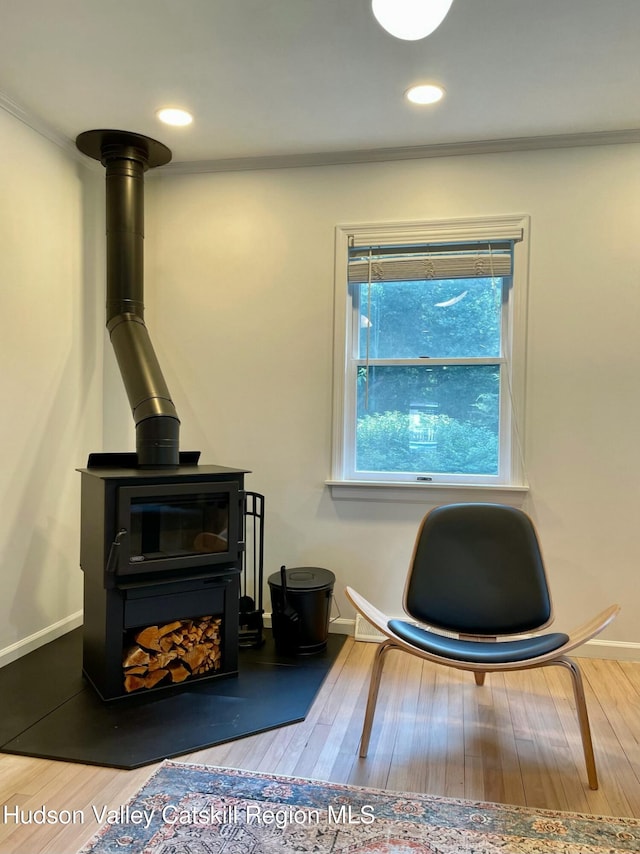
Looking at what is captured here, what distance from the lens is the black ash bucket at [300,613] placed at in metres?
2.81

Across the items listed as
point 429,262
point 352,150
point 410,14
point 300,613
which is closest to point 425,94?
point 352,150

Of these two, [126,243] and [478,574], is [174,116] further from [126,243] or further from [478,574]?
[478,574]

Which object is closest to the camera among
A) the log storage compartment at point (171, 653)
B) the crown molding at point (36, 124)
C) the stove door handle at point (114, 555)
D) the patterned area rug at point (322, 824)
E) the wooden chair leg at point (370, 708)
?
the patterned area rug at point (322, 824)

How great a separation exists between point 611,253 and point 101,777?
10.4ft

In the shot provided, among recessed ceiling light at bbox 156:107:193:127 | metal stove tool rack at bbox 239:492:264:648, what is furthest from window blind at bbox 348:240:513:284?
metal stove tool rack at bbox 239:492:264:648

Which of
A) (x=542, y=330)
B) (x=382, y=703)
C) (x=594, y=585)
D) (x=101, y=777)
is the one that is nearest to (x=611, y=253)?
(x=542, y=330)

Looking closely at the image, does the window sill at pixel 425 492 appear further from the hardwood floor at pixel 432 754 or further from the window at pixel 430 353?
the hardwood floor at pixel 432 754

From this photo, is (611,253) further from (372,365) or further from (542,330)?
(372,365)

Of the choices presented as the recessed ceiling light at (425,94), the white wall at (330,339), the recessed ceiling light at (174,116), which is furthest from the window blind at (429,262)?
the recessed ceiling light at (174,116)

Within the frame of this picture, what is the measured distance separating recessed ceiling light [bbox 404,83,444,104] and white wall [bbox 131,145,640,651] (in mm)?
534

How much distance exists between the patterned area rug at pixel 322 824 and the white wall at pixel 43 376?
141 cm

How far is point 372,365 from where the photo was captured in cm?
321

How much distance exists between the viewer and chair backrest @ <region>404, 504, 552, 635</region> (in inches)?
93.6

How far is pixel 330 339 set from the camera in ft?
10.5
